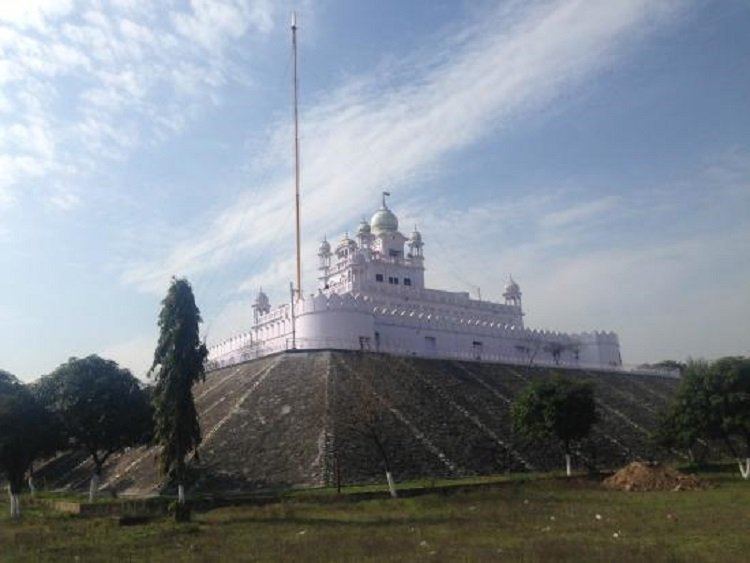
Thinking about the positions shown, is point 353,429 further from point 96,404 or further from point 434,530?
point 434,530

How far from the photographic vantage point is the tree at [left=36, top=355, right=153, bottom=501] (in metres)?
33.9

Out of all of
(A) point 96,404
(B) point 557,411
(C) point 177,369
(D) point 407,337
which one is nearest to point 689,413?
(B) point 557,411

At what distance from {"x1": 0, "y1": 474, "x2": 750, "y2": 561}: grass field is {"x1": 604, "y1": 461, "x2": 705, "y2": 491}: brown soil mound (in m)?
1.44

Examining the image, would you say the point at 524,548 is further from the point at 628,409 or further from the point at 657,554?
the point at 628,409

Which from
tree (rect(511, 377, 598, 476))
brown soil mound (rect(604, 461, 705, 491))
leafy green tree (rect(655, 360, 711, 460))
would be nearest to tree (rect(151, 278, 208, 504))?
tree (rect(511, 377, 598, 476))

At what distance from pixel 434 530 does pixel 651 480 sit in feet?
49.2

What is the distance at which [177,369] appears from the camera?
29078 mm

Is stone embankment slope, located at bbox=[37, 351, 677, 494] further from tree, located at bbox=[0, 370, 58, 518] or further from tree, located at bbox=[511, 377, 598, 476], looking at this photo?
tree, located at bbox=[0, 370, 58, 518]

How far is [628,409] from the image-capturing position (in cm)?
5053

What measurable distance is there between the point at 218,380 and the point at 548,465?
2071 centimetres

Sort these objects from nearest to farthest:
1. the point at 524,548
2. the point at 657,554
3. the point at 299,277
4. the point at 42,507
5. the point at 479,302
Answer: the point at 657,554
the point at 524,548
the point at 42,507
the point at 299,277
the point at 479,302

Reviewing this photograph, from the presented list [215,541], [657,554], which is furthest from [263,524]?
[657,554]

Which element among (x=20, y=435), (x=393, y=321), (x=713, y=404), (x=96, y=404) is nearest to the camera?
(x=20, y=435)

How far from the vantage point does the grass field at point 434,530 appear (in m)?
17.2
